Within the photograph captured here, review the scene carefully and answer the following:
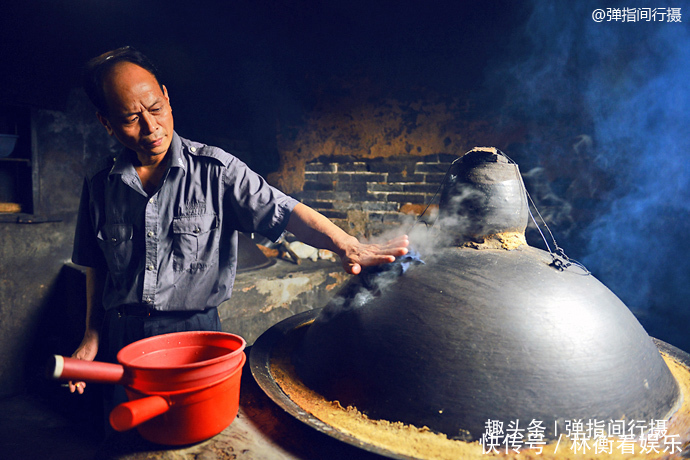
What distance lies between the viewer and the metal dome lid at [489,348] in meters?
1.23

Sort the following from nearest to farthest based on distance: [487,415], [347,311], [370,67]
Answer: [487,415] → [347,311] → [370,67]

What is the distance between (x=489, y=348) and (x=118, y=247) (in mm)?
1564

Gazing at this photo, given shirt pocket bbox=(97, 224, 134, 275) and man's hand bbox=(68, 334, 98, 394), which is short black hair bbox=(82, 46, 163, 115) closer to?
shirt pocket bbox=(97, 224, 134, 275)

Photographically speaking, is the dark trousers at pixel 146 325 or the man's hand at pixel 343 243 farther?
the dark trousers at pixel 146 325

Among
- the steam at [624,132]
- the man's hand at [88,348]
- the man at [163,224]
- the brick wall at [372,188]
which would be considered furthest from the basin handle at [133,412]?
the steam at [624,132]

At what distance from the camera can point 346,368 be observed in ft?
4.64

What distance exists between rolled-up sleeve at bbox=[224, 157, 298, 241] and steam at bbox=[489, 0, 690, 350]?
2812 mm

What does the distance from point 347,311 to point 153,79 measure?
126 cm

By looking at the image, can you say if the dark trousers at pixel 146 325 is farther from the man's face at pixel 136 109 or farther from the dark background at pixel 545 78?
the dark background at pixel 545 78

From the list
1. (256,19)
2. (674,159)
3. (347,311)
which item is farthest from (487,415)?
(256,19)

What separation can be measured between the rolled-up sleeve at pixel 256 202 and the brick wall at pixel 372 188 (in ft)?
8.31

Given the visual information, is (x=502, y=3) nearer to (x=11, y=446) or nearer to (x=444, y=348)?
(x=444, y=348)

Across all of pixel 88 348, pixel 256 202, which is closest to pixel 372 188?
pixel 256 202

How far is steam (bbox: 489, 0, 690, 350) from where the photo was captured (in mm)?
3188
